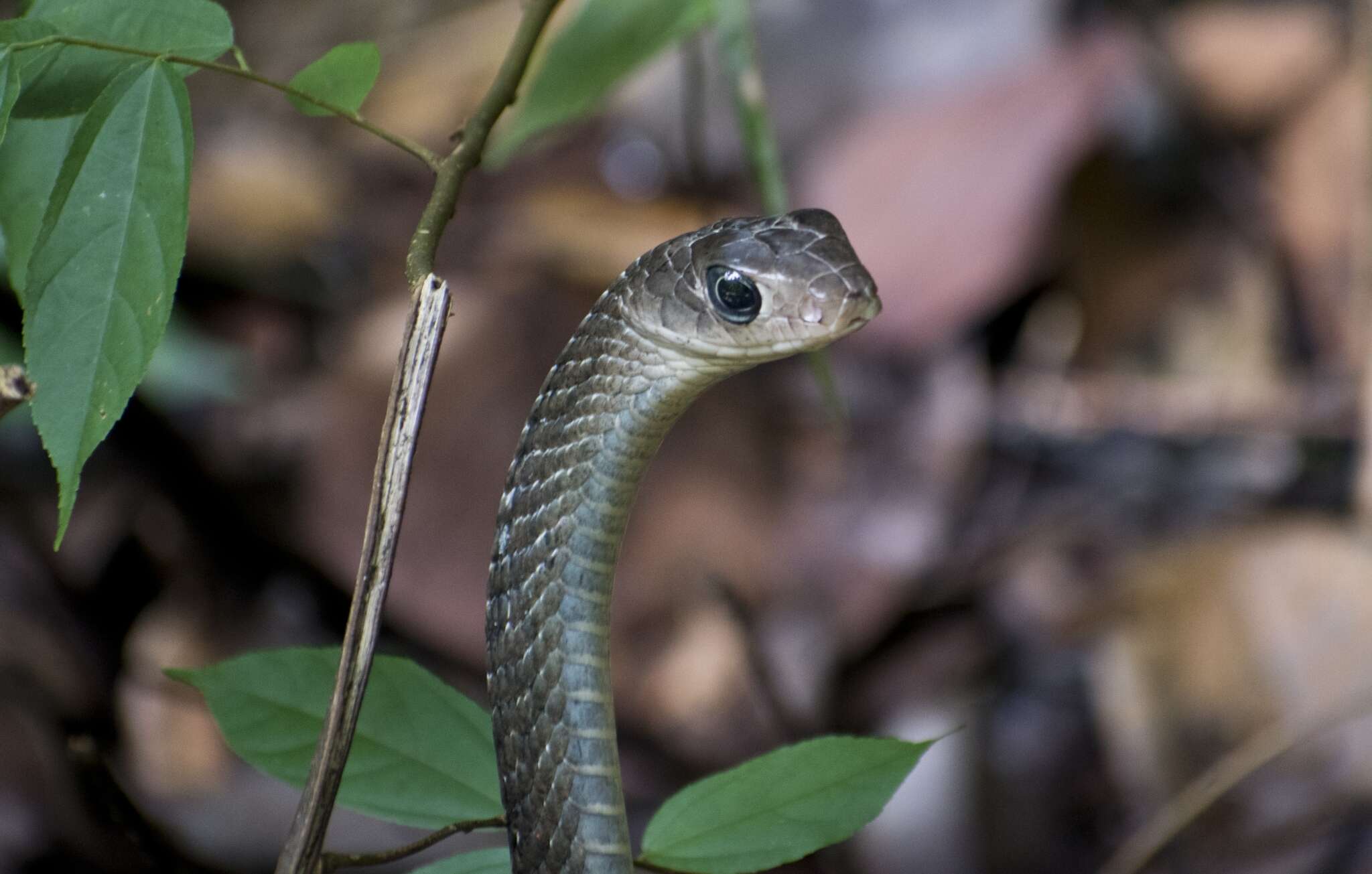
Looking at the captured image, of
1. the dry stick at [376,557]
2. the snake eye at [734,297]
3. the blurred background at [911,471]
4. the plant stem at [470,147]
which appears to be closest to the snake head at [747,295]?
the snake eye at [734,297]

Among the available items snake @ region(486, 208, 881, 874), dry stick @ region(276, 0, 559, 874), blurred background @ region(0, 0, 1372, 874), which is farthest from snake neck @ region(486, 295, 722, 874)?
blurred background @ region(0, 0, 1372, 874)

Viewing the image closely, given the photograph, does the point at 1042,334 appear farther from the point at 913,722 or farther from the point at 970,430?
the point at 913,722

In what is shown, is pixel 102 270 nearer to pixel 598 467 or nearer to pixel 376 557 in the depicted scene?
pixel 376 557

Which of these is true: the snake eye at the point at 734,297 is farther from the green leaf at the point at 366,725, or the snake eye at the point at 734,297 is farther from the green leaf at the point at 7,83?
the green leaf at the point at 7,83

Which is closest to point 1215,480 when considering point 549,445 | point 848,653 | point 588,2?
point 848,653

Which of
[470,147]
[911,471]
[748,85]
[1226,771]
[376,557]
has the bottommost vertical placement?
[1226,771]

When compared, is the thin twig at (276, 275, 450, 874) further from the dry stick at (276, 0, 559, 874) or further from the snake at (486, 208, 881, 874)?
the snake at (486, 208, 881, 874)

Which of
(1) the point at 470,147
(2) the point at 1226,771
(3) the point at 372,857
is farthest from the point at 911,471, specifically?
(3) the point at 372,857
